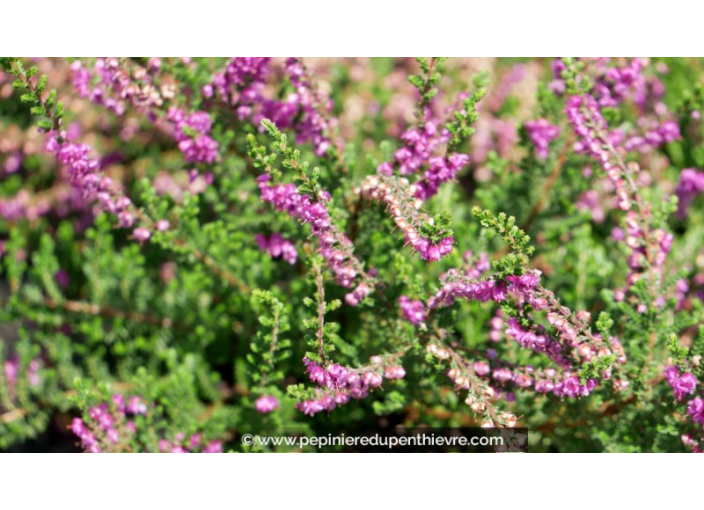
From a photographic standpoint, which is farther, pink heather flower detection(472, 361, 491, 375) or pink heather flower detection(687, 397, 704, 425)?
pink heather flower detection(472, 361, 491, 375)

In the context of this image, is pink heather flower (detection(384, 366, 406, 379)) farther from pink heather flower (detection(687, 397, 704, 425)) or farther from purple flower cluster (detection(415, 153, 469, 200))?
pink heather flower (detection(687, 397, 704, 425))

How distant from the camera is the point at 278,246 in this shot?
2.97 m

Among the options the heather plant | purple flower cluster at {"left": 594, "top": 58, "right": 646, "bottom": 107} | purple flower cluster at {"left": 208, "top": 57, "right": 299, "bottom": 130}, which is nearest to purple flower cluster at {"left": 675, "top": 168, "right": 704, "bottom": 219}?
the heather plant

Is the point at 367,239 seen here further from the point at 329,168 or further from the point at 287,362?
the point at 287,362

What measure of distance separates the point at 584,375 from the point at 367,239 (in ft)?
3.89

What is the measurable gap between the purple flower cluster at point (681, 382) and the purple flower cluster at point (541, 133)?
1.44 meters

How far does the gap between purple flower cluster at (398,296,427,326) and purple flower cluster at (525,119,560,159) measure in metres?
1.32

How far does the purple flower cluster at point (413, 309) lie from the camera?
104 inches

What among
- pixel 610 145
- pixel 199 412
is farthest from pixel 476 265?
pixel 199 412

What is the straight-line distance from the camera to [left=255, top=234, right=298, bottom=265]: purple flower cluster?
9.63ft

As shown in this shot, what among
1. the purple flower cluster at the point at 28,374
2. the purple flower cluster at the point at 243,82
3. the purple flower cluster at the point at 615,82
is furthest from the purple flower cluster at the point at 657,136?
the purple flower cluster at the point at 28,374

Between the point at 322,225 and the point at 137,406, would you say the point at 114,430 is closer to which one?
the point at 137,406

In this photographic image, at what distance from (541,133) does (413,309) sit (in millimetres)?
1423

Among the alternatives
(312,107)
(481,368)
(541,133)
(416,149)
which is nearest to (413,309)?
(481,368)
